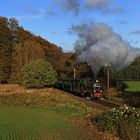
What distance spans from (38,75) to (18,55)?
27388 millimetres

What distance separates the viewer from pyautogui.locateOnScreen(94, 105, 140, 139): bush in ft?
55.6

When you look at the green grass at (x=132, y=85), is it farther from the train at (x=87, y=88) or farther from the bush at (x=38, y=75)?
the bush at (x=38, y=75)

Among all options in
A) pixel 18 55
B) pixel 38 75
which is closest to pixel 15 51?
pixel 18 55

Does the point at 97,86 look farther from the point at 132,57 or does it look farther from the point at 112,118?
the point at 112,118

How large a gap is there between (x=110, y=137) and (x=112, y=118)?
6.68ft

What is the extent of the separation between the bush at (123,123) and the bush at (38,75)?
60.9 m

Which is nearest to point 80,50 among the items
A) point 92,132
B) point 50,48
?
point 92,132

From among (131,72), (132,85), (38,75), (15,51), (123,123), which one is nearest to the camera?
(123,123)

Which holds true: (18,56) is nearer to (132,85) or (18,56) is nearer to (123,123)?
(132,85)

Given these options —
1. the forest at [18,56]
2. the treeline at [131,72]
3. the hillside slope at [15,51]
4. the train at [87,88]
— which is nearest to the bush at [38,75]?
the forest at [18,56]

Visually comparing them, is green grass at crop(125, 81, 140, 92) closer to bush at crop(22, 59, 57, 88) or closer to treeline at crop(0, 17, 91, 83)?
treeline at crop(0, 17, 91, 83)

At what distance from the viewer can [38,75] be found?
3211 inches

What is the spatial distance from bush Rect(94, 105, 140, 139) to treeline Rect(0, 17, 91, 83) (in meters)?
67.8

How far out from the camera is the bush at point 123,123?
17.0 metres
